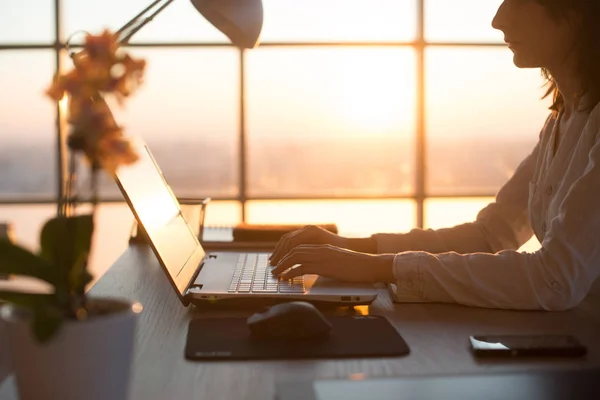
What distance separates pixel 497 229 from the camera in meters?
1.79

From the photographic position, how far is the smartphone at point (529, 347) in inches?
35.3

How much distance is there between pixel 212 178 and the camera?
150 inches

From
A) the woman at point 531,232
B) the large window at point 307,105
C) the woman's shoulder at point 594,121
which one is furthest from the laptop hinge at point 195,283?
the large window at point 307,105

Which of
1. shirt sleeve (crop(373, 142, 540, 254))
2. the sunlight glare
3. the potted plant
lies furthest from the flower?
the sunlight glare

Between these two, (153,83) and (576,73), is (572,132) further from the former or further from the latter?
(153,83)

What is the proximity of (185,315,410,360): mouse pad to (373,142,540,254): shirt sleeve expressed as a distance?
0.72m

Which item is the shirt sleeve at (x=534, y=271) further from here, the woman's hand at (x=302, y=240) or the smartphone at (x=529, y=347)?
the woman's hand at (x=302, y=240)

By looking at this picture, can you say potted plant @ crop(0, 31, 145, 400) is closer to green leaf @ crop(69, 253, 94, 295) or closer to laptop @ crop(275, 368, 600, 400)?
green leaf @ crop(69, 253, 94, 295)

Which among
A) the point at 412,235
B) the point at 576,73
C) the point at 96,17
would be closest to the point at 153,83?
the point at 96,17

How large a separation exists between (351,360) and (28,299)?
0.41m

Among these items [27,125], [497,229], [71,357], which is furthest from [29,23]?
[71,357]

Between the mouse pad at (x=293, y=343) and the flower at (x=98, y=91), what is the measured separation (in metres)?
0.38

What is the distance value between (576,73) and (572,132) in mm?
145

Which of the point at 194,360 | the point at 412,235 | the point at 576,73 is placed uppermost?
the point at 576,73
